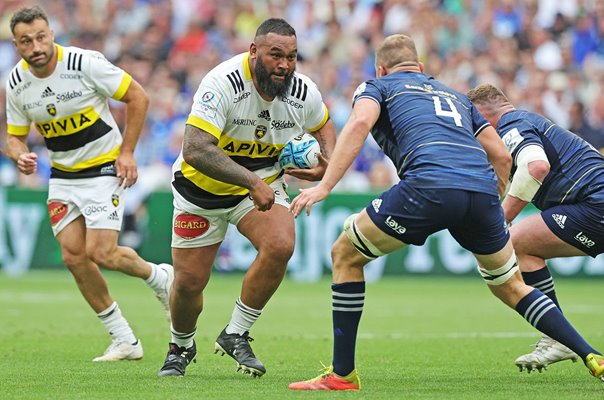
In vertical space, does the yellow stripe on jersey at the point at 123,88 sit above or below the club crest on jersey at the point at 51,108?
above

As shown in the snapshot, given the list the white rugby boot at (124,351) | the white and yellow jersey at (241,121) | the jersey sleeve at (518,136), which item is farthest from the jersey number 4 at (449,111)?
the white rugby boot at (124,351)

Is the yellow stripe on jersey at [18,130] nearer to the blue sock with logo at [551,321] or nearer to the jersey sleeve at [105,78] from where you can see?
the jersey sleeve at [105,78]

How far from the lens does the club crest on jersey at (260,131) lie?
829 centimetres

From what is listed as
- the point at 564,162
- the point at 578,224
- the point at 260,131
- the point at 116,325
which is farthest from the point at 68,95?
the point at 578,224

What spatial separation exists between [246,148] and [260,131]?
18 cm

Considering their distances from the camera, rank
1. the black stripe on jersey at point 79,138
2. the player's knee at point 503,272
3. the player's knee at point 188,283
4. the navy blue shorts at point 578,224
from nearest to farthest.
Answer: the player's knee at point 503,272 < the player's knee at point 188,283 < the navy blue shorts at point 578,224 < the black stripe on jersey at point 79,138

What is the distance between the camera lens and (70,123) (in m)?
10.0

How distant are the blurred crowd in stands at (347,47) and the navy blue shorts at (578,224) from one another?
414 inches

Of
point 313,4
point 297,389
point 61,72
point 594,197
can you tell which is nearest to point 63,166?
point 61,72

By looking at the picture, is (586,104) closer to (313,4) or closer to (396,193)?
(313,4)

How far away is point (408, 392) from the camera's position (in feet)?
24.4

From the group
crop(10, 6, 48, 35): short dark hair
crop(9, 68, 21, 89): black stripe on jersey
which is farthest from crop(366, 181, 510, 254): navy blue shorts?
crop(9, 68, 21, 89): black stripe on jersey

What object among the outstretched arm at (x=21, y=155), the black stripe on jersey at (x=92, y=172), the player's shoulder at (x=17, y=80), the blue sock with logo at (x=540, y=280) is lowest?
the blue sock with logo at (x=540, y=280)

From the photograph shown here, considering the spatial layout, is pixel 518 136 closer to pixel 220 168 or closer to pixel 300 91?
pixel 300 91
